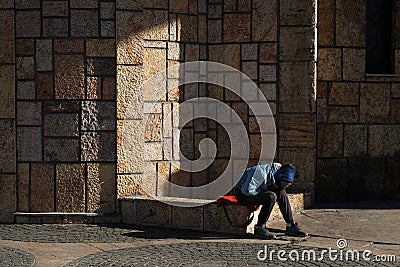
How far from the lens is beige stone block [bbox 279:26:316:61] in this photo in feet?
33.4

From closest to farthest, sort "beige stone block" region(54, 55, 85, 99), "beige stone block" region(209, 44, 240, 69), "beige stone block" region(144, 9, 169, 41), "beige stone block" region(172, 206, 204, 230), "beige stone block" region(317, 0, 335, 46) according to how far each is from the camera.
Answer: "beige stone block" region(172, 206, 204, 230) < "beige stone block" region(54, 55, 85, 99) < "beige stone block" region(144, 9, 169, 41) < "beige stone block" region(209, 44, 240, 69) < "beige stone block" region(317, 0, 335, 46)

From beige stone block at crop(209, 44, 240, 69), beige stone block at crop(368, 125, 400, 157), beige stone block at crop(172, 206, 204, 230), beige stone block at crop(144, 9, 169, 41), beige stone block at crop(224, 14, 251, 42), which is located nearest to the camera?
beige stone block at crop(172, 206, 204, 230)

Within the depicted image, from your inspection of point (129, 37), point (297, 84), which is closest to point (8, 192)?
point (129, 37)

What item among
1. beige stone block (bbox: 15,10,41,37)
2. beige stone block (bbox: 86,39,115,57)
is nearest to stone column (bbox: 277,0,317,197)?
beige stone block (bbox: 86,39,115,57)

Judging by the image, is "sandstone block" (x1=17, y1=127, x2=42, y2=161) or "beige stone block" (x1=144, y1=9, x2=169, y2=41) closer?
"sandstone block" (x1=17, y1=127, x2=42, y2=161)

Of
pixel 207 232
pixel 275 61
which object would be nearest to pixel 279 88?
pixel 275 61

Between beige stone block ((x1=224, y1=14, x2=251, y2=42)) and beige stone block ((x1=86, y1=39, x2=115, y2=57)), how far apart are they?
1.86 metres

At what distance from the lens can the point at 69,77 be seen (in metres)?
9.39

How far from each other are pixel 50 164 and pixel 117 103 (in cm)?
122

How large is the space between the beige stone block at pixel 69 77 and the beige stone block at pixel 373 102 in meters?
4.28

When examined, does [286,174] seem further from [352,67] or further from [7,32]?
[7,32]

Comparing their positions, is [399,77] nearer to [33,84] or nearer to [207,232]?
[207,232]

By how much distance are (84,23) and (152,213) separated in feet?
8.89

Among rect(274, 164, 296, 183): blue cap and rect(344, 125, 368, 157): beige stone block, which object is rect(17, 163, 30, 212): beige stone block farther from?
rect(344, 125, 368, 157): beige stone block
